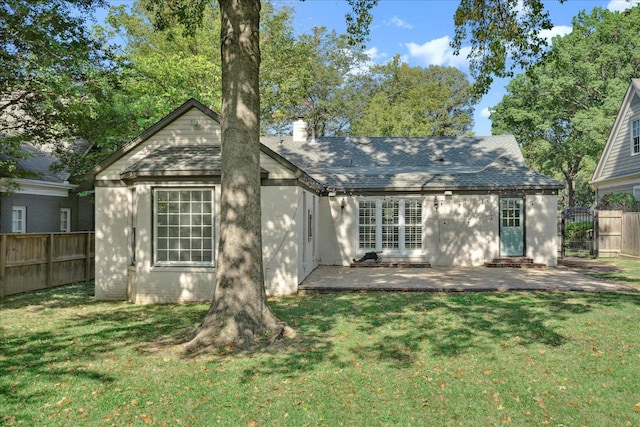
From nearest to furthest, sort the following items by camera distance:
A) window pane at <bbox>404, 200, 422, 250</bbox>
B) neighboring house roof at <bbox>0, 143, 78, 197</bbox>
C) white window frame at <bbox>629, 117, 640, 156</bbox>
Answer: window pane at <bbox>404, 200, 422, 250</bbox>
neighboring house roof at <bbox>0, 143, 78, 197</bbox>
white window frame at <bbox>629, 117, 640, 156</bbox>

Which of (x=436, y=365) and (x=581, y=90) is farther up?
(x=581, y=90)

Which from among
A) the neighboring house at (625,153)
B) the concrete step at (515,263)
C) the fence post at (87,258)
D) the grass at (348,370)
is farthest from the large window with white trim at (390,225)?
the neighboring house at (625,153)

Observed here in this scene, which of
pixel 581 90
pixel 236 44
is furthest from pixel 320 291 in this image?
pixel 581 90

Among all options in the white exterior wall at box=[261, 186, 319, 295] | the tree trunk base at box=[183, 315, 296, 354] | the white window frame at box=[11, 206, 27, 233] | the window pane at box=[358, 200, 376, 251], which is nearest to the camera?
the tree trunk base at box=[183, 315, 296, 354]

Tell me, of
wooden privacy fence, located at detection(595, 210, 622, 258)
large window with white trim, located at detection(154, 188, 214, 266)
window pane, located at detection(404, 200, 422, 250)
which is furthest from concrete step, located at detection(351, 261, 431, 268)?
wooden privacy fence, located at detection(595, 210, 622, 258)


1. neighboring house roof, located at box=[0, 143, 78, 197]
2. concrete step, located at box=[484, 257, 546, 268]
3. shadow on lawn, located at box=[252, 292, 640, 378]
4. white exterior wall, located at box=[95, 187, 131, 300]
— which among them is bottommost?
shadow on lawn, located at box=[252, 292, 640, 378]

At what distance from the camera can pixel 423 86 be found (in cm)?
4169

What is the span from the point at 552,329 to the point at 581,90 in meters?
30.1

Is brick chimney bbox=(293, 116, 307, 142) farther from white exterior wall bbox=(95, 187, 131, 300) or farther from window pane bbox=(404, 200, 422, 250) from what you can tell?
white exterior wall bbox=(95, 187, 131, 300)

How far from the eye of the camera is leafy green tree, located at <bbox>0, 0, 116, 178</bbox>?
32.5 ft

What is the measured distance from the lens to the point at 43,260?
43.3ft

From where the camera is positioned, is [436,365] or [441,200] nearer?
[436,365]

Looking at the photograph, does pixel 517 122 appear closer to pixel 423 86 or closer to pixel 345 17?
pixel 423 86

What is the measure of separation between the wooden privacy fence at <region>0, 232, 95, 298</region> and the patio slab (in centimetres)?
718
